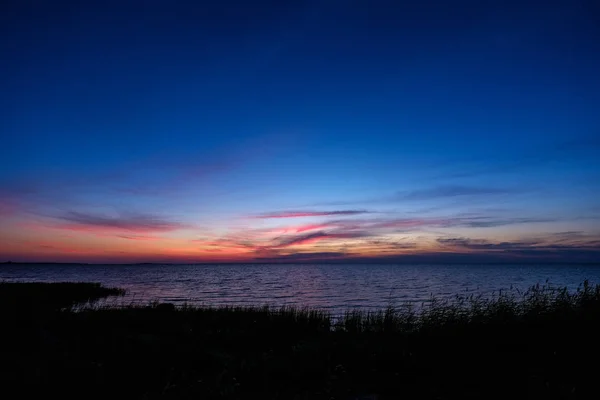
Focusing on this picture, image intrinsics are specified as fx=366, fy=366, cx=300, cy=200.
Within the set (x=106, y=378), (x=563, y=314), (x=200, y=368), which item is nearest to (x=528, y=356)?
(x=563, y=314)

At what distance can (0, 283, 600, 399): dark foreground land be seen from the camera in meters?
6.95

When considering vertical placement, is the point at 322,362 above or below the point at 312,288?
above

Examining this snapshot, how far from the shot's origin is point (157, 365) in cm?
918

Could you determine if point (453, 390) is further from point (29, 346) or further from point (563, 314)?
point (29, 346)

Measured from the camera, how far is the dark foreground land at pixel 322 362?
6.95m

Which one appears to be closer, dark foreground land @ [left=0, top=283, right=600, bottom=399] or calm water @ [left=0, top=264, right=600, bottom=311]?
dark foreground land @ [left=0, top=283, right=600, bottom=399]

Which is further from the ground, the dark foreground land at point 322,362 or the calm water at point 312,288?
the dark foreground land at point 322,362

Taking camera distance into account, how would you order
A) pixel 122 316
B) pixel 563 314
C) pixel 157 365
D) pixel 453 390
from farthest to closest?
1. pixel 122 316
2. pixel 563 314
3. pixel 157 365
4. pixel 453 390

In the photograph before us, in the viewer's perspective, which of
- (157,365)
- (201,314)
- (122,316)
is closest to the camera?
(157,365)

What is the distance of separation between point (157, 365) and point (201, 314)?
1241 cm

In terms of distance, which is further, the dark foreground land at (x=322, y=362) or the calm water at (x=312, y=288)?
the calm water at (x=312, y=288)

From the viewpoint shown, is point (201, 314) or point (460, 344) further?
point (201, 314)

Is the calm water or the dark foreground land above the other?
the dark foreground land

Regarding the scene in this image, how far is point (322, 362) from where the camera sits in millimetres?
9305
